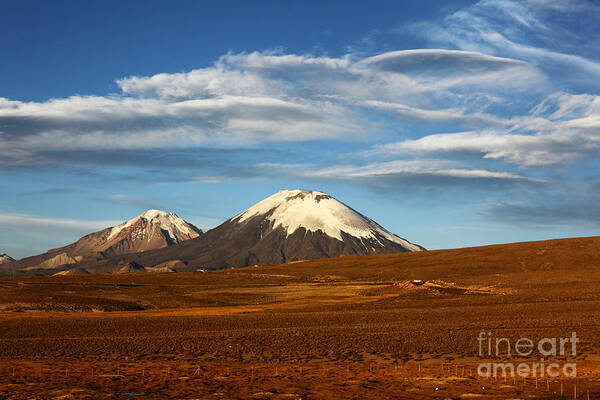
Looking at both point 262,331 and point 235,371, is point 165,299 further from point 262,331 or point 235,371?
point 235,371

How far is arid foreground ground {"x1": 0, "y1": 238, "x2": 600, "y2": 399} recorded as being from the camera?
2589 cm

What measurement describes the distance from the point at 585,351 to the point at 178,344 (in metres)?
26.1

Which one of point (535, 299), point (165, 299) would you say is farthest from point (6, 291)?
point (535, 299)

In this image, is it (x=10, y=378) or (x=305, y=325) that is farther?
(x=305, y=325)

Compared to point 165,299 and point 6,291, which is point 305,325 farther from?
point 6,291

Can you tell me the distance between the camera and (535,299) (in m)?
73.0

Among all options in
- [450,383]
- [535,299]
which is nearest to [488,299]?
[535,299]

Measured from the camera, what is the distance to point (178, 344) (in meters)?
40.9

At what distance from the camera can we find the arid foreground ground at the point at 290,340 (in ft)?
84.9

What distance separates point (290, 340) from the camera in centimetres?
4209

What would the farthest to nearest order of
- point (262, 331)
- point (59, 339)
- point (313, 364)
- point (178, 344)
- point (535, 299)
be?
point (535, 299), point (262, 331), point (59, 339), point (178, 344), point (313, 364)

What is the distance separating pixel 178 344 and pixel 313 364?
12285 millimetres

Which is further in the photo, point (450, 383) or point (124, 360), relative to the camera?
point (124, 360)

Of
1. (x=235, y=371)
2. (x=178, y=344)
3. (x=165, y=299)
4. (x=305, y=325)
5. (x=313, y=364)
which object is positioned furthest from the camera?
(x=165, y=299)
